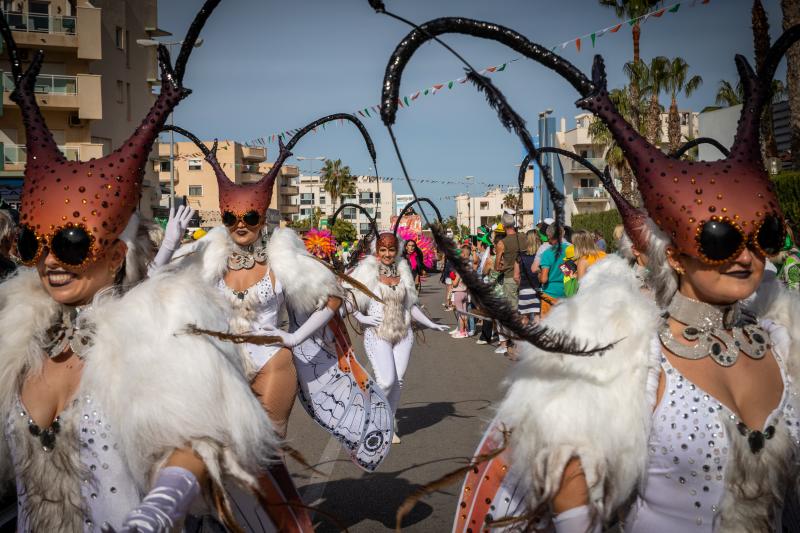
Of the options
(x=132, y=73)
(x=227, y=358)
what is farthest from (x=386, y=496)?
(x=132, y=73)

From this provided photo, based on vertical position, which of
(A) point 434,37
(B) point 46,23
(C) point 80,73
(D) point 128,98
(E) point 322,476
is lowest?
(E) point 322,476

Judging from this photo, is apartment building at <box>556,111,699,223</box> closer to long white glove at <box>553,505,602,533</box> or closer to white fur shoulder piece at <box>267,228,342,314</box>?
white fur shoulder piece at <box>267,228,342,314</box>

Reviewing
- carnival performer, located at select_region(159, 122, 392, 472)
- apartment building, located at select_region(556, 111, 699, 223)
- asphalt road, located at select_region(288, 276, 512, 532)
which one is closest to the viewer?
asphalt road, located at select_region(288, 276, 512, 532)

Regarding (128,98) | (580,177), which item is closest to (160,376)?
(128,98)

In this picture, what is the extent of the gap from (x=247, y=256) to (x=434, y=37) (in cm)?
368

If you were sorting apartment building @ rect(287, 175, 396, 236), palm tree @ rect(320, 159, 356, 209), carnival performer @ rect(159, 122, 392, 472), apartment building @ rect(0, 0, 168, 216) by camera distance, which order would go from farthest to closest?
apartment building @ rect(287, 175, 396, 236), palm tree @ rect(320, 159, 356, 209), apartment building @ rect(0, 0, 168, 216), carnival performer @ rect(159, 122, 392, 472)

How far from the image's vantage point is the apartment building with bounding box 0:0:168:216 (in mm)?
33094

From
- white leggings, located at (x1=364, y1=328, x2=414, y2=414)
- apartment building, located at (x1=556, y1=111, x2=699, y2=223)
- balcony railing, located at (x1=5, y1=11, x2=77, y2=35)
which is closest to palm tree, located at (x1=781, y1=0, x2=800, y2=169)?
white leggings, located at (x1=364, y1=328, x2=414, y2=414)

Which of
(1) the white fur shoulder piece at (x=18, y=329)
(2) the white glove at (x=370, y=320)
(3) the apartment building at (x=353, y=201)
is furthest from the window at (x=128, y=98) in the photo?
(3) the apartment building at (x=353, y=201)

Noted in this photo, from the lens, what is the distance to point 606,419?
2.43 m

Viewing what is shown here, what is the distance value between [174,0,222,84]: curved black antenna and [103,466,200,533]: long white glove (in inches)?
49.7

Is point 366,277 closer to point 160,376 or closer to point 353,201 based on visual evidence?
point 160,376

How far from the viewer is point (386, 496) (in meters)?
5.89

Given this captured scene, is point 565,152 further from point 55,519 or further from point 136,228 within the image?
point 55,519
